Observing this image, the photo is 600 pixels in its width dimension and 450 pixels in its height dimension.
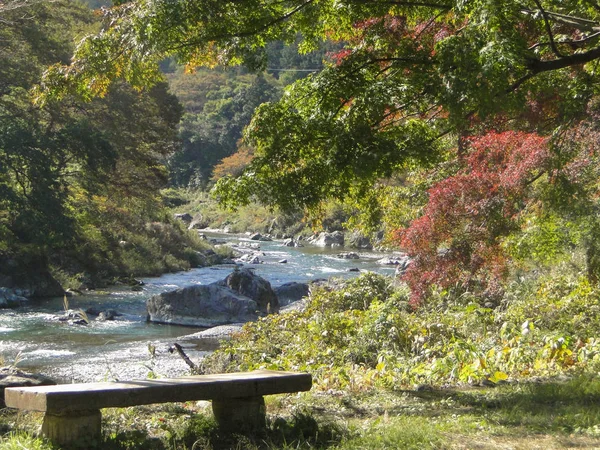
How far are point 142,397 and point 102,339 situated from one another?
11.6 m

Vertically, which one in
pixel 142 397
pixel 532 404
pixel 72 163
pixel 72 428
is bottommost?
pixel 532 404

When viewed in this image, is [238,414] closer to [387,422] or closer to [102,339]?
[387,422]

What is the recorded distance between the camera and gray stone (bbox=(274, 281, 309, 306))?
21.6 meters

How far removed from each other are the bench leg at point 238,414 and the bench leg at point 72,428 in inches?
36.0

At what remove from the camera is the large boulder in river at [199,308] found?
18.9m

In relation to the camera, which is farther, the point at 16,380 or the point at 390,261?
the point at 390,261

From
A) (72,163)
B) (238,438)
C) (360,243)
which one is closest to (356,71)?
(238,438)

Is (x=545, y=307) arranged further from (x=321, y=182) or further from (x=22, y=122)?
(x=22, y=122)

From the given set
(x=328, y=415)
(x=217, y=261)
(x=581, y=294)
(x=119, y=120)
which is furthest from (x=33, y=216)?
(x=328, y=415)

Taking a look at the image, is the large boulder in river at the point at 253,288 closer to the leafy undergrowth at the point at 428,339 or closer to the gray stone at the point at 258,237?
the leafy undergrowth at the point at 428,339

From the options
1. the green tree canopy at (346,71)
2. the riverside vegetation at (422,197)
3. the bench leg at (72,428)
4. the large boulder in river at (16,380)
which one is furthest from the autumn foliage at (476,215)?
the bench leg at (72,428)

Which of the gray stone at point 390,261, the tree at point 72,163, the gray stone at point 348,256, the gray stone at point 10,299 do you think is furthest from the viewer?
the gray stone at point 348,256

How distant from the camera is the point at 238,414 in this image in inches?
221

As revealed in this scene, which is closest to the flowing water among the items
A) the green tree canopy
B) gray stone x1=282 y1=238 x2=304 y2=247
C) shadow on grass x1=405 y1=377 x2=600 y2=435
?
the green tree canopy
